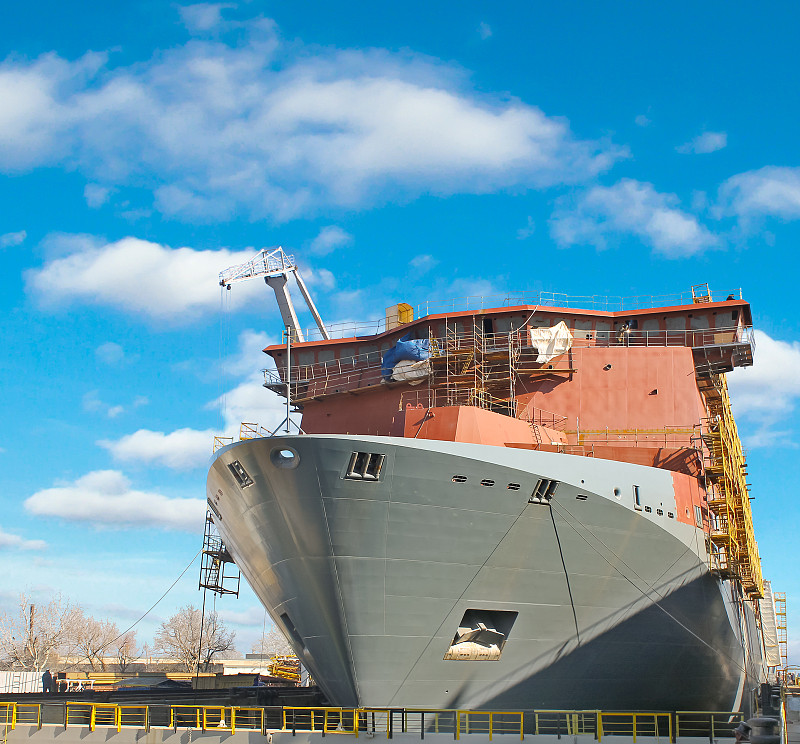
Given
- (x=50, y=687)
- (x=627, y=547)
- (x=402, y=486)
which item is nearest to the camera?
(x=402, y=486)

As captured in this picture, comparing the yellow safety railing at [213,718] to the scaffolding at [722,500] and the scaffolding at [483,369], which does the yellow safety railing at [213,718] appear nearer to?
the scaffolding at [483,369]

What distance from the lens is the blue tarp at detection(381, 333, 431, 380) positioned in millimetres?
23141

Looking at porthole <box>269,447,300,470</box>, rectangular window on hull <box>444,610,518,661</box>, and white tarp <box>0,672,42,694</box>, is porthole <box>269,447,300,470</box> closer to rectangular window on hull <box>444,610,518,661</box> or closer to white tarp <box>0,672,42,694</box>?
rectangular window on hull <box>444,610,518,661</box>

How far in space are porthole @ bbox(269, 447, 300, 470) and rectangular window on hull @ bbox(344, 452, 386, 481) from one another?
1.16 metres

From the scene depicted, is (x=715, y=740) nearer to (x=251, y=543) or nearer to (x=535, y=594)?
(x=535, y=594)

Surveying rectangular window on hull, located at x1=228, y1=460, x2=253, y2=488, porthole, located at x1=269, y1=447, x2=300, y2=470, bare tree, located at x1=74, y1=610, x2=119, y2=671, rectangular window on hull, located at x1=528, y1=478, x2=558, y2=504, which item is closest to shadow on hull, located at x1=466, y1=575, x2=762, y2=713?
rectangular window on hull, located at x1=528, y1=478, x2=558, y2=504

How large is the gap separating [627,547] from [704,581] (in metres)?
3.89

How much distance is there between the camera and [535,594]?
658 inches

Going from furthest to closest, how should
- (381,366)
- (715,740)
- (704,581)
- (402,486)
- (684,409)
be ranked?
(381,366) < (684,409) < (704,581) < (402,486) < (715,740)

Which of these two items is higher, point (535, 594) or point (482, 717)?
point (535, 594)

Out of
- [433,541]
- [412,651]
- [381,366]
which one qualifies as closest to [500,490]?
[433,541]

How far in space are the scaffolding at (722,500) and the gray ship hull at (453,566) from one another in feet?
11.8

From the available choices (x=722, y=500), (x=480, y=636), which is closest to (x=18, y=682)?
(x=480, y=636)

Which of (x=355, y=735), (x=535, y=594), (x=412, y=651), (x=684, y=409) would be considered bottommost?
(x=355, y=735)
